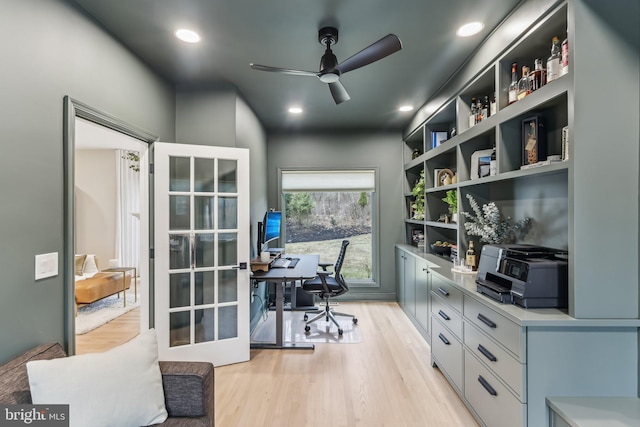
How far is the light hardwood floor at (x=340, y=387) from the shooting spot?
2098 millimetres

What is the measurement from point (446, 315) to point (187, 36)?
3.02 meters

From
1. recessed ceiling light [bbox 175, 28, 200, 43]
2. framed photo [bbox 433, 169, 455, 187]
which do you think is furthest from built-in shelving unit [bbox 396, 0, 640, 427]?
recessed ceiling light [bbox 175, 28, 200, 43]

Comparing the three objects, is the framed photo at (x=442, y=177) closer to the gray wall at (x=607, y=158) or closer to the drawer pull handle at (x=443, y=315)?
the drawer pull handle at (x=443, y=315)

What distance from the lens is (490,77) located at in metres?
2.47

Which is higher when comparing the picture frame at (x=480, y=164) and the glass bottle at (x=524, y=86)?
the glass bottle at (x=524, y=86)

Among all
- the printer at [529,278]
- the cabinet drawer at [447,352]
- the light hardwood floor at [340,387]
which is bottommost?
the light hardwood floor at [340,387]

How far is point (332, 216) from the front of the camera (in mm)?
5047

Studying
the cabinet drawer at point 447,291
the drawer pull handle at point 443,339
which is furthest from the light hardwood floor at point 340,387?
the cabinet drawer at point 447,291

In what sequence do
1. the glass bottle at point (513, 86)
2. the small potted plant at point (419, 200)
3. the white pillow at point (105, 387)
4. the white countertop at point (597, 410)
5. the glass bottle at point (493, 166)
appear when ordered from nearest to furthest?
the white pillow at point (105, 387), the white countertop at point (597, 410), the glass bottle at point (513, 86), the glass bottle at point (493, 166), the small potted plant at point (419, 200)

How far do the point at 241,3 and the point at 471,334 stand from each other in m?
2.68

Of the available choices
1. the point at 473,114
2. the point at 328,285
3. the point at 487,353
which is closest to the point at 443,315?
the point at 487,353

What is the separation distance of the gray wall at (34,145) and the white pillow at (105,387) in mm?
461

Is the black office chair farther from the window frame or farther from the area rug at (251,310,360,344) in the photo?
the window frame

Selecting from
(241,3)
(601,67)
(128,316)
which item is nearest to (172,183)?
(241,3)
